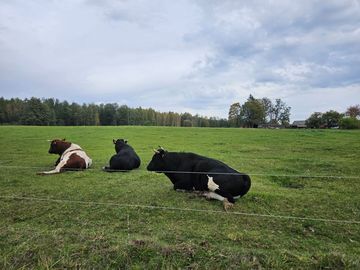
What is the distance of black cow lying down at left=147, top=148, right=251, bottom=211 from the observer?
20.7 feet

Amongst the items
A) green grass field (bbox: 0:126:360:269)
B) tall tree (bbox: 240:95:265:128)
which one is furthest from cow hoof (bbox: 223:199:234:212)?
tall tree (bbox: 240:95:265:128)

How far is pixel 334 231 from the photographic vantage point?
4.81m

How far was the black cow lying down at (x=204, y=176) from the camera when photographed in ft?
20.7

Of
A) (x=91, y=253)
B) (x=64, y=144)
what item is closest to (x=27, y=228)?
(x=91, y=253)

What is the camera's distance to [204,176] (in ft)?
22.5

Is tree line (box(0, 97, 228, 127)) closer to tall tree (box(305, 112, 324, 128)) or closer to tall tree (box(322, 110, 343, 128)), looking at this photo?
tall tree (box(305, 112, 324, 128))

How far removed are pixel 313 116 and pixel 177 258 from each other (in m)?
81.9

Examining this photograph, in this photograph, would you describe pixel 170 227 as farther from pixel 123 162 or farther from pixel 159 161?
pixel 123 162

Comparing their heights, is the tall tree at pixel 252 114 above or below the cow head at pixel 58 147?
above

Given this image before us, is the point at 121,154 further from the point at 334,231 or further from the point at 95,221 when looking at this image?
the point at 334,231

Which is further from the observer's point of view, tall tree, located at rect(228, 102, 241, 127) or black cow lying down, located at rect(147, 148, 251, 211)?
tall tree, located at rect(228, 102, 241, 127)

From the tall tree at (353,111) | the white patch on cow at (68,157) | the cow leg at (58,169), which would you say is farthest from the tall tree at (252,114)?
the cow leg at (58,169)

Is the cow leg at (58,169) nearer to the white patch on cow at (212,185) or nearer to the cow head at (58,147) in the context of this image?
the cow head at (58,147)

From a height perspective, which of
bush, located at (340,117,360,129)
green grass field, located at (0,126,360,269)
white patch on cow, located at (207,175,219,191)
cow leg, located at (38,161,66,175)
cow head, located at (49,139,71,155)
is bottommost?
green grass field, located at (0,126,360,269)
